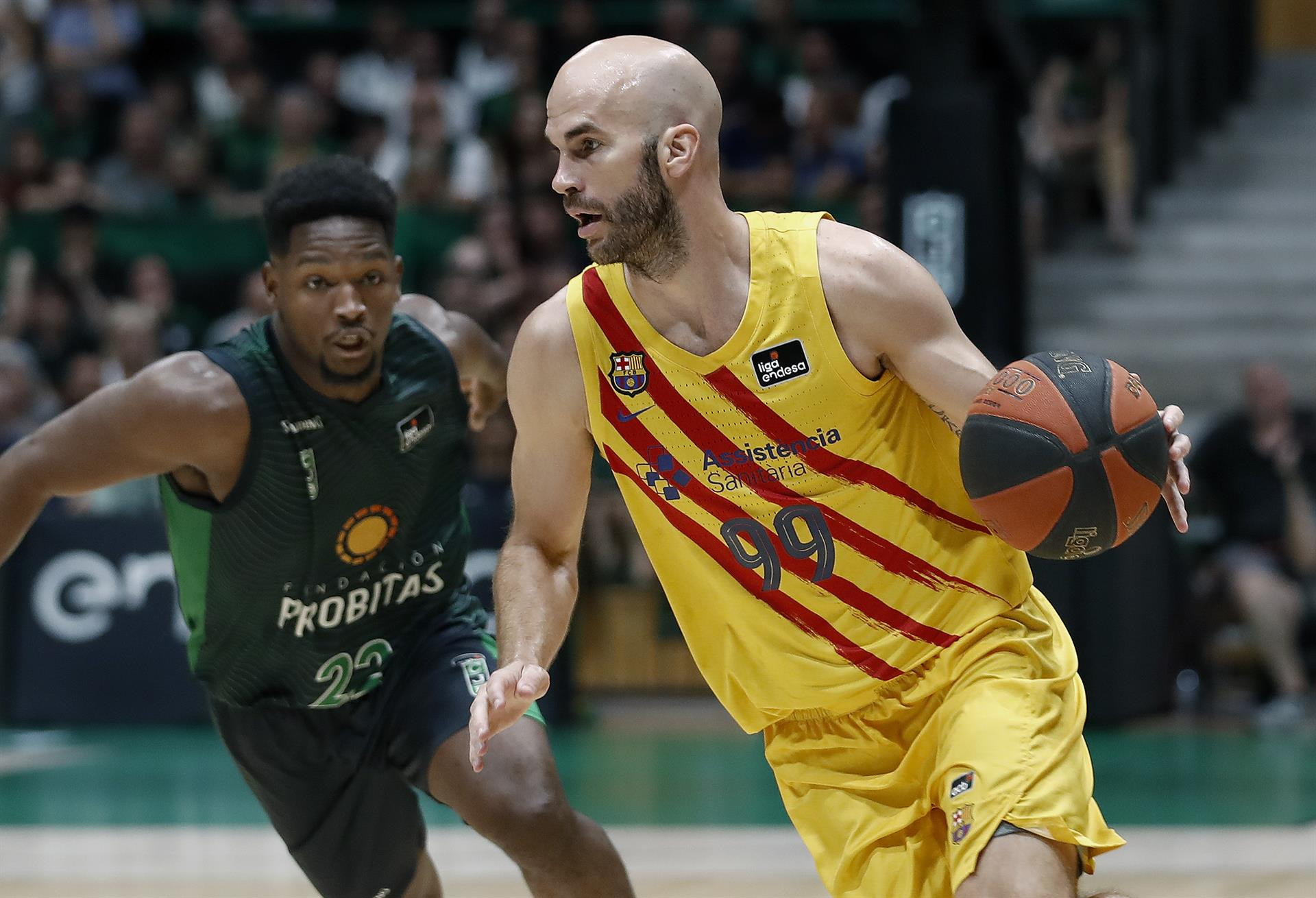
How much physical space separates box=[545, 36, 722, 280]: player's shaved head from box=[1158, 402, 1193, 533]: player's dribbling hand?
102 centimetres

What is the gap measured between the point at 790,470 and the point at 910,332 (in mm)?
368

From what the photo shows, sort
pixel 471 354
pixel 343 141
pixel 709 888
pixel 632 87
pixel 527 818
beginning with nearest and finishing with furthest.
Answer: pixel 632 87
pixel 527 818
pixel 471 354
pixel 709 888
pixel 343 141

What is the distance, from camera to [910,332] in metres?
3.43

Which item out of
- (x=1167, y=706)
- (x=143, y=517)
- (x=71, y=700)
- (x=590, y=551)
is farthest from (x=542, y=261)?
(x=1167, y=706)

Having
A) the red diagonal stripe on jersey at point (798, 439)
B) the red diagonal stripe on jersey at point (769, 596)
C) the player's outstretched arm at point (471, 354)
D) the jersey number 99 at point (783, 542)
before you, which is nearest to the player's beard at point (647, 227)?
the red diagonal stripe on jersey at point (798, 439)

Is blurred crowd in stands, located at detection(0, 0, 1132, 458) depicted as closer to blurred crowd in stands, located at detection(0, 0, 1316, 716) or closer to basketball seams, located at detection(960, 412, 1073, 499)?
blurred crowd in stands, located at detection(0, 0, 1316, 716)

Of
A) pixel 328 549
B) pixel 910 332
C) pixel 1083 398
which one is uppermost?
pixel 910 332

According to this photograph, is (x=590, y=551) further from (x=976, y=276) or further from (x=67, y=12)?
(x=67, y=12)

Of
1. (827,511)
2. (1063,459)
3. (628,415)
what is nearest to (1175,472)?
(1063,459)

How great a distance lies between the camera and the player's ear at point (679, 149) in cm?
346

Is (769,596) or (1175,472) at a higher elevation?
(1175,472)

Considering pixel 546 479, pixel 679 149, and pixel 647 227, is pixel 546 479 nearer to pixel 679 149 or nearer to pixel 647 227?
pixel 647 227

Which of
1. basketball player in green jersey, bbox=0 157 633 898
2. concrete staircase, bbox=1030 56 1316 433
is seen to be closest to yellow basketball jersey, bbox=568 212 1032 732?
basketball player in green jersey, bbox=0 157 633 898

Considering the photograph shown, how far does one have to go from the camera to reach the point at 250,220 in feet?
38.5
